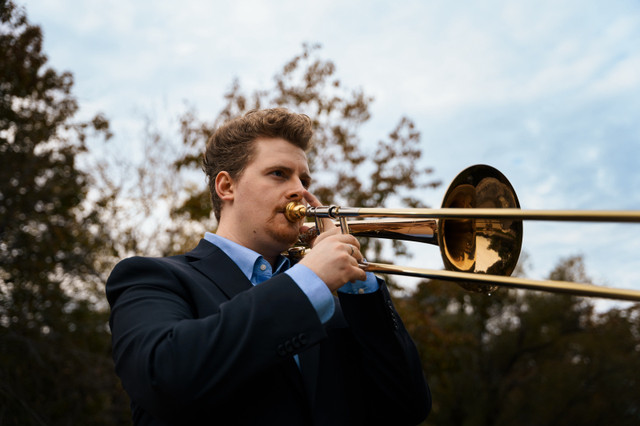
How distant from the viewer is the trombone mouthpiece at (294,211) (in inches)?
93.0

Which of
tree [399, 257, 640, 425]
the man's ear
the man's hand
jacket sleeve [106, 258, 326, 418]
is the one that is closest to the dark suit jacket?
jacket sleeve [106, 258, 326, 418]

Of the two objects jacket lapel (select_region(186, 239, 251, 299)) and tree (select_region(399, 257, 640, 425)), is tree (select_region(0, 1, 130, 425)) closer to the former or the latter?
jacket lapel (select_region(186, 239, 251, 299))

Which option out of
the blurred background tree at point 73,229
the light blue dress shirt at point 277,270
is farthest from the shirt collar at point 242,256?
the blurred background tree at point 73,229

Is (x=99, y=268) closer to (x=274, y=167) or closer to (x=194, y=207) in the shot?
(x=194, y=207)

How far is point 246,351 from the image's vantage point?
5.32 feet

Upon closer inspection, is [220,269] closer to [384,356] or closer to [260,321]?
[260,321]

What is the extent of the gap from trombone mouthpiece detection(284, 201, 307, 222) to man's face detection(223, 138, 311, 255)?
0.02 meters

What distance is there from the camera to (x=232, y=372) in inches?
63.2

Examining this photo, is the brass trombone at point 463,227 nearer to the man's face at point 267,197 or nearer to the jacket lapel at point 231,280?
the man's face at point 267,197

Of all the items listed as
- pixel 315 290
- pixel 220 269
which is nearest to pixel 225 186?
pixel 220 269

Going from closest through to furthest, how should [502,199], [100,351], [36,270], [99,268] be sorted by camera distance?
[502,199] < [36,270] < [99,268] < [100,351]

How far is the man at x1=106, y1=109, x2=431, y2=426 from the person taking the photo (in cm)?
161

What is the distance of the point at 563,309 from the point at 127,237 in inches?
636

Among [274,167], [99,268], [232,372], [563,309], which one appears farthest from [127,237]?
[563,309]
